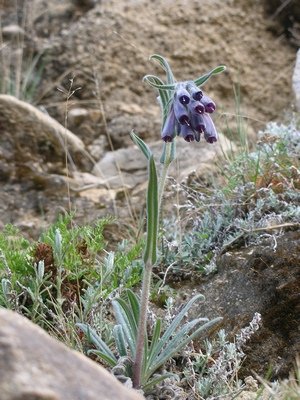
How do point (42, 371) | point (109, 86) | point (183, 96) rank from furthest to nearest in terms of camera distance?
1. point (109, 86)
2. point (183, 96)
3. point (42, 371)

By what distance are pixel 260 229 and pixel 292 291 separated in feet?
1.29

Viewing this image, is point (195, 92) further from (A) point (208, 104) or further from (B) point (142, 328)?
(B) point (142, 328)

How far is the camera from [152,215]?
7.98ft

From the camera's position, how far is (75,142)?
5.39m

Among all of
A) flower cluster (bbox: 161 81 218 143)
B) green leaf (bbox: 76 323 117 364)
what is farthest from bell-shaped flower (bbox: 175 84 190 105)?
green leaf (bbox: 76 323 117 364)

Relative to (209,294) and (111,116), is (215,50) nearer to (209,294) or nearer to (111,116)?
(111,116)

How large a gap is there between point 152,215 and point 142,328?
40 cm

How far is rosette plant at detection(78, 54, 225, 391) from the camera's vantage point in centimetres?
241

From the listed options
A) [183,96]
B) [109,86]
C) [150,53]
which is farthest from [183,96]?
[150,53]

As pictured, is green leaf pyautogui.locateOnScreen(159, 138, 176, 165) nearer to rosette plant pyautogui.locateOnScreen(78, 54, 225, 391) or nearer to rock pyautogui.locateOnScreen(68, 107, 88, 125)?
rosette plant pyautogui.locateOnScreen(78, 54, 225, 391)

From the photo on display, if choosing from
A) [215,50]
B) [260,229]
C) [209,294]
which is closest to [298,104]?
[260,229]

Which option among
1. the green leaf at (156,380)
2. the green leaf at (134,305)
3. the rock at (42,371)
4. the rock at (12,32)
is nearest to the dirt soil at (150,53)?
the rock at (12,32)

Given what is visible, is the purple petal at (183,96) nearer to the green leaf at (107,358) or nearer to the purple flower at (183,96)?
the purple flower at (183,96)

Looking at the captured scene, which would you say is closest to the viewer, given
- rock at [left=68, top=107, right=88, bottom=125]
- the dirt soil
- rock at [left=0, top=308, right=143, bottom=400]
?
rock at [left=0, top=308, right=143, bottom=400]
